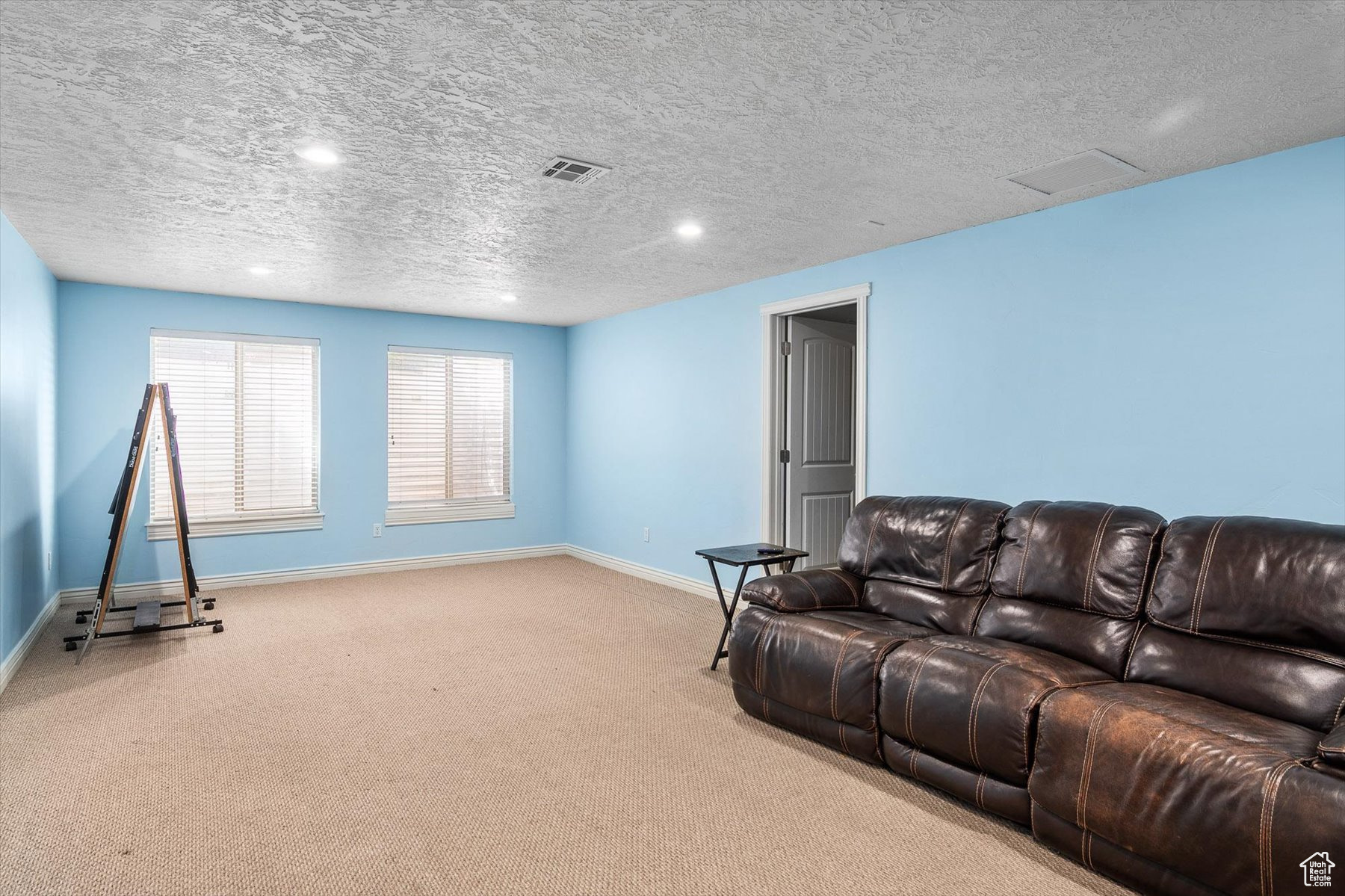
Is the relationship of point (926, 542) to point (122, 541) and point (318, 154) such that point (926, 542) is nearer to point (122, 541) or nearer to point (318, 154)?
point (318, 154)

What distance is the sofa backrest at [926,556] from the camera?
10.4ft

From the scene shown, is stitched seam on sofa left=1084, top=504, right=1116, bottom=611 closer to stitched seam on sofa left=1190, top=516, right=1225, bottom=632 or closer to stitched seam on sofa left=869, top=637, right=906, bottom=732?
stitched seam on sofa left=1190, top=516, right=1225, bottom=632

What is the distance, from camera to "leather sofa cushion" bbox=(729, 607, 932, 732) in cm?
279

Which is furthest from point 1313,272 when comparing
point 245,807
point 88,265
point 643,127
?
point 88,265

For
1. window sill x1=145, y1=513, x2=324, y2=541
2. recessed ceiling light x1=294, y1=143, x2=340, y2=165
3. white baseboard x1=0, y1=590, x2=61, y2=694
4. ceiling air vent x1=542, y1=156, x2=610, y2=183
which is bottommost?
white baseboard x1=0, y1=590, x2=61, y2=694

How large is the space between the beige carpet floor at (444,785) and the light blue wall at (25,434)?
422mm

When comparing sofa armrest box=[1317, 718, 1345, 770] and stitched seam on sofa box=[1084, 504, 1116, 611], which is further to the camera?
stitched seam on sofa box=[1084, 504, 1116, 611]

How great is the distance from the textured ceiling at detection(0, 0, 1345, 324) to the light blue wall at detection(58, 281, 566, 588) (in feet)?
4.88

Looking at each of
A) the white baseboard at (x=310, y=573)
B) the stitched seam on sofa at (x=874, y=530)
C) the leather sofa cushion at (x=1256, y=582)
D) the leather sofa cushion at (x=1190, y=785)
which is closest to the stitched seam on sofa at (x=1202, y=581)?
the leather sofa cushion at (x=1256, y=582)

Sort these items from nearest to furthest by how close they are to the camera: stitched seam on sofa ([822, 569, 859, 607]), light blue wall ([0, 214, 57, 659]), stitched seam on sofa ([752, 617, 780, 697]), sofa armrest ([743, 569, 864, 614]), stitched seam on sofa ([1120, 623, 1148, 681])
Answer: stitched seam on sofa ([1120, 623, 1148, 681]) → stitched seam on sofa ([752, 617, 780, 697]) → sofa armrest ([743, 569, 864, 614]) → stitched seam on sofa ([822, 569, 859, 607]) → light blue wall ([0, 214, 57, 659])

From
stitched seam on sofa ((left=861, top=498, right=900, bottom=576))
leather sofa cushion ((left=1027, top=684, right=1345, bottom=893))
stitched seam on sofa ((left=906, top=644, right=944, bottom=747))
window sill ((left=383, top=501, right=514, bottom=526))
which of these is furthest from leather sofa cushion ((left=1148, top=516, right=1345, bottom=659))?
window sill ((left=383, top=501, right=514, bottom=526))

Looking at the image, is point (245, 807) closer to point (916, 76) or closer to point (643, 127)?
point (643, 127)

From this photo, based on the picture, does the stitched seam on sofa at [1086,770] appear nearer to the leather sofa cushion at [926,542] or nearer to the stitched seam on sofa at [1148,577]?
the stitched seam on sofa at [1148,577]

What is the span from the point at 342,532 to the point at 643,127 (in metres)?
5.11
